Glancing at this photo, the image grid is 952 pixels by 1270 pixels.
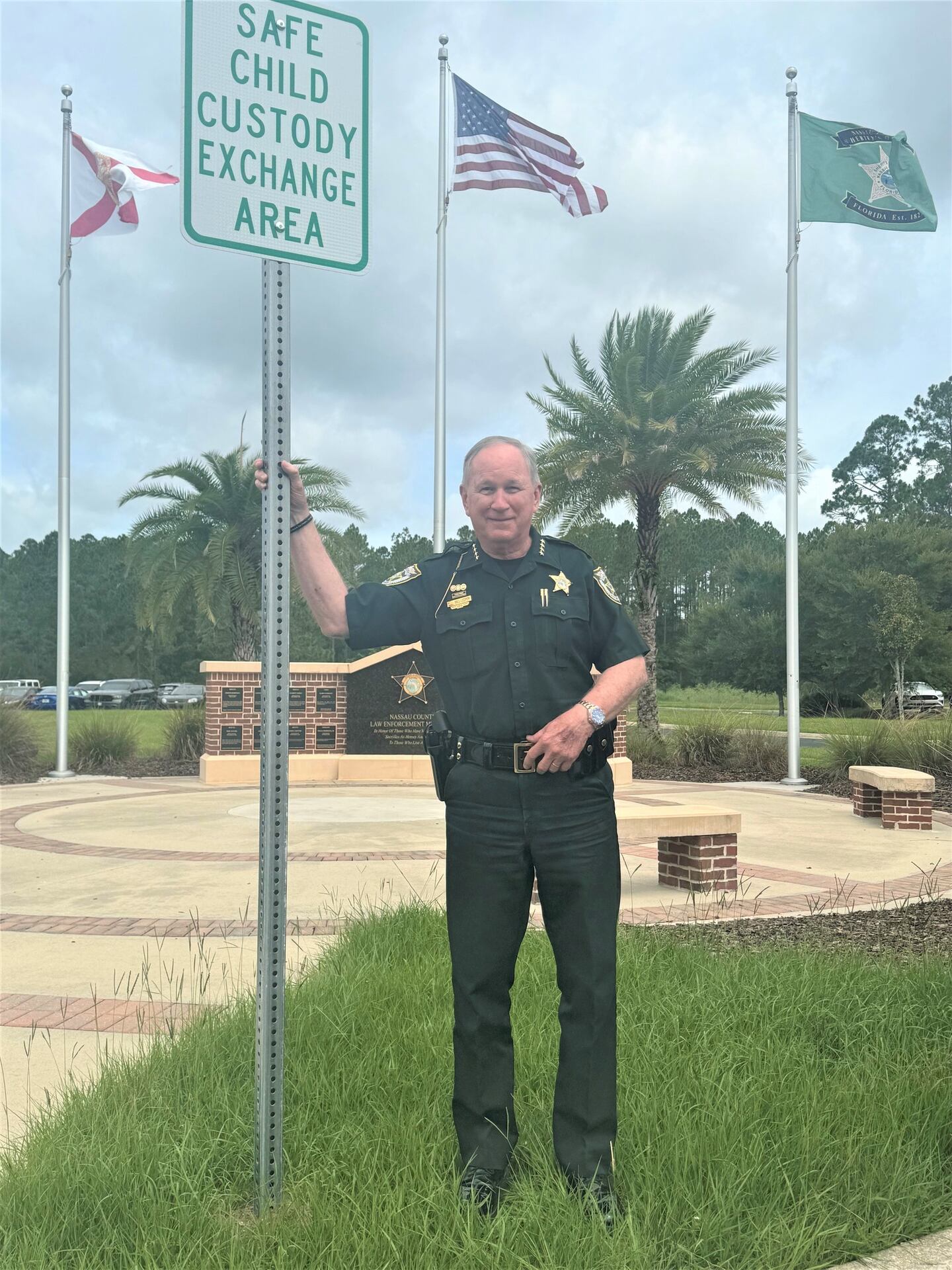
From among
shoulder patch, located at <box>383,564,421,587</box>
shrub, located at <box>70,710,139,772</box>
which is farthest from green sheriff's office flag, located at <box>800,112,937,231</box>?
shoulder patch, located at <box>383,564,421,587</box>

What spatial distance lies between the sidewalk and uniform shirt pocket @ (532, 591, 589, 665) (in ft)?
6.17

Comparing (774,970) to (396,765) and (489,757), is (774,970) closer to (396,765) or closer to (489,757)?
(489,757)

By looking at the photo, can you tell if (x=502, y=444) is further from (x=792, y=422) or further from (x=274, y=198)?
(x=792, y=422)

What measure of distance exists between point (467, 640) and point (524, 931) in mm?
757

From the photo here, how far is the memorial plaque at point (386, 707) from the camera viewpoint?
1609 cm

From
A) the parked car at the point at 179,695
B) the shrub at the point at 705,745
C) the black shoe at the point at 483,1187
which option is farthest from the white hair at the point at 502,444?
the parked car at the point at 179,695

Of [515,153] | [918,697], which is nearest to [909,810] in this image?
[515,153]

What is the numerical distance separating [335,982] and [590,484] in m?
19.4

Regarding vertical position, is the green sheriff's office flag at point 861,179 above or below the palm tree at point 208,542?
above

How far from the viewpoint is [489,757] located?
2.68m

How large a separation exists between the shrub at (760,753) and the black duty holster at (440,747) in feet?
45.2

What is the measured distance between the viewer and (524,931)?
270 cm

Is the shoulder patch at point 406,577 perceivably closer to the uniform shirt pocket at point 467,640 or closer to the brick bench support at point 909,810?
the uniform shirt pocket at point 467,640

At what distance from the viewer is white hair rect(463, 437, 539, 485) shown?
9.14 feet
